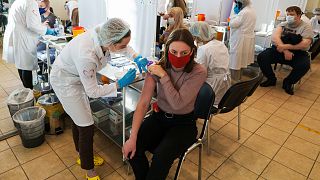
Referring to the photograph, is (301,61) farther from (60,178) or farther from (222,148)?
(60,178)

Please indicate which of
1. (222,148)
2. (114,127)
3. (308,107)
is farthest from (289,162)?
(114,127)

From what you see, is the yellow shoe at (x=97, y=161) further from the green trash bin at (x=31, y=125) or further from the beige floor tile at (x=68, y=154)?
the green trash bin at (x=31, y=125)

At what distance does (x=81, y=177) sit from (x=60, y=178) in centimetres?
15

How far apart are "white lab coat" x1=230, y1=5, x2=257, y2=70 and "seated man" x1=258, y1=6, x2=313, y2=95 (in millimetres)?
334

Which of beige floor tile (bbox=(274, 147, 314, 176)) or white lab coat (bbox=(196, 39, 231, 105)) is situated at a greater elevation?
white lab coat (bbox=(196, 39, 231, 105))

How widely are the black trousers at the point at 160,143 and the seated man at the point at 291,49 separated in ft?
8.53

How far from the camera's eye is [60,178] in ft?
5.79

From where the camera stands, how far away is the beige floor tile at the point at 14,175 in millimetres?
1744

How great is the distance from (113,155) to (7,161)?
0.85 metres

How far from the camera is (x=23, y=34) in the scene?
97.1 inches

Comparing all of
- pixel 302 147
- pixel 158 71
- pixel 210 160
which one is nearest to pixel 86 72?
pixel 158 71

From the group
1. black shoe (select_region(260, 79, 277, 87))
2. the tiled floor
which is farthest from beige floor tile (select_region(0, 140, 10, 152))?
black shoe (select_region(260, 79, 277, 87))

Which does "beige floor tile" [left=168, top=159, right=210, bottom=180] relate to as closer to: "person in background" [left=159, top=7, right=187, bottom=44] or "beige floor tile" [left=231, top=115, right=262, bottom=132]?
"beige floor tile" [left=231, top=115, right=262, bottom=132]

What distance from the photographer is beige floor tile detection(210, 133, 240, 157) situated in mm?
2143
